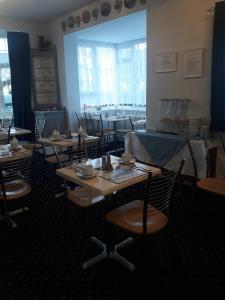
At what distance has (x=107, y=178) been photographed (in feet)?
6.28

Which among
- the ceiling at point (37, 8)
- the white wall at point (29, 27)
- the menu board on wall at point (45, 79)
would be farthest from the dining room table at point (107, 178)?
the white wall at point (29, 27)

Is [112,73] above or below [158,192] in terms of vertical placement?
above

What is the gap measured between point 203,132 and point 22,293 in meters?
2.52

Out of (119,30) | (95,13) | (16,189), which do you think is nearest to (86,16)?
(95,13)

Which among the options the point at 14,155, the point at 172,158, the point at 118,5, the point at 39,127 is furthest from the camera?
the point at 39,127

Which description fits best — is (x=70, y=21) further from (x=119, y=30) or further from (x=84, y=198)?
(x=84, y=198)

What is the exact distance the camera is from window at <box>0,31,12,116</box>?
5371 mm

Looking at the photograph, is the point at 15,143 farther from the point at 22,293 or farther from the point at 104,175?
the point at 22,293

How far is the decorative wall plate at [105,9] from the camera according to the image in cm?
420

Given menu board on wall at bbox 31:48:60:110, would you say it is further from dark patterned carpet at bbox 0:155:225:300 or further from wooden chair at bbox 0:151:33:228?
dark patterned carpet at bbox 0:155:225:300

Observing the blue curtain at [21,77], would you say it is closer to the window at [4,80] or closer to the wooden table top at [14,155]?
the window at [4,80]

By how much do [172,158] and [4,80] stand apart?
13.3 ft

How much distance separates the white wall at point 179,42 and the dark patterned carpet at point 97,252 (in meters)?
1.40

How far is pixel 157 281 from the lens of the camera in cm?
181
